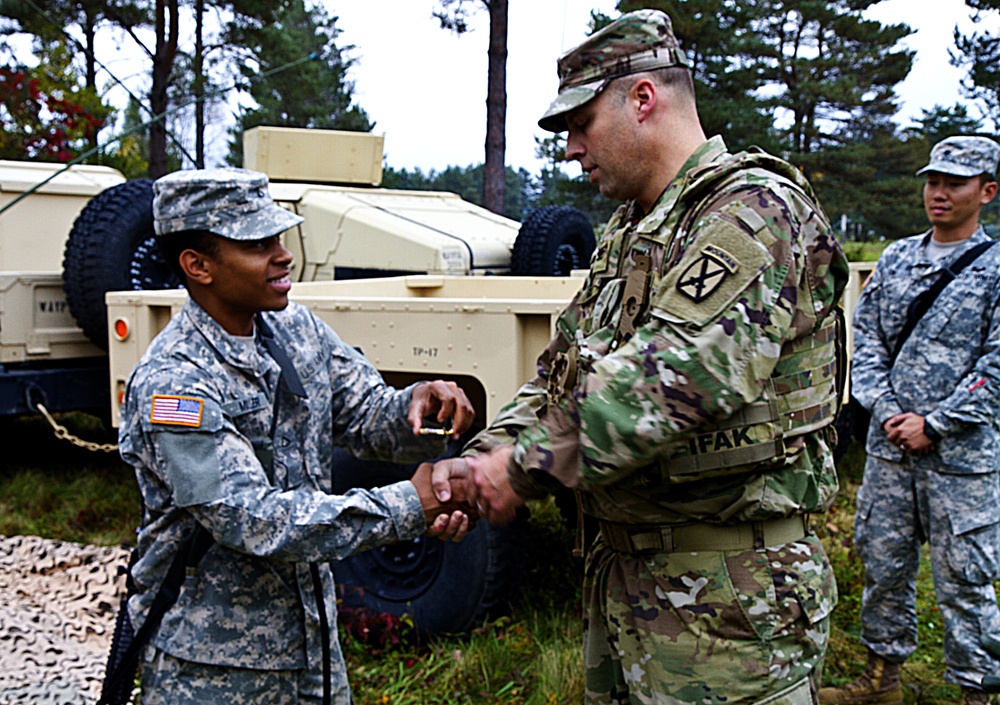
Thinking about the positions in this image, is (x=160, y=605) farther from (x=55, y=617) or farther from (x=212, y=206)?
(x=55, y=617)

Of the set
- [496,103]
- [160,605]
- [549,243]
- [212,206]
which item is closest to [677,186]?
[212,206]

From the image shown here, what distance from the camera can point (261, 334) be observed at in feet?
7.57

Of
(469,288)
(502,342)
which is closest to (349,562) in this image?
(502,342)

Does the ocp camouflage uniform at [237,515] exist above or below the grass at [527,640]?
above

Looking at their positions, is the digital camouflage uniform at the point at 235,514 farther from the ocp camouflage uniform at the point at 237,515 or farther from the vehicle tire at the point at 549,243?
the vehicle tire at the point at 549,243

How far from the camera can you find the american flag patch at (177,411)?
199 centimetres

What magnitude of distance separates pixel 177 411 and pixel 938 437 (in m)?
2.42

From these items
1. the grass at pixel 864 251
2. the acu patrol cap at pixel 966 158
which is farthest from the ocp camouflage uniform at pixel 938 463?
the grass at pixel 864 251

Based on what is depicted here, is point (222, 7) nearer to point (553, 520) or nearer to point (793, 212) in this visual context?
point (553, 520)

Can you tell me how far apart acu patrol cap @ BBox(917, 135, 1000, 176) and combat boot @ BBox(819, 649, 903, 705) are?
1.64 m

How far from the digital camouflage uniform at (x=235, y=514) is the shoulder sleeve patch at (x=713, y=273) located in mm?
702

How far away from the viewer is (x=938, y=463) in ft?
11.1

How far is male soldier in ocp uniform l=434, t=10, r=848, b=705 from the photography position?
175 centimetres

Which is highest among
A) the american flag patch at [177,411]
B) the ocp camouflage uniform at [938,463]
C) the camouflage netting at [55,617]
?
the american flag patch at [177,411]
